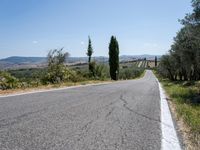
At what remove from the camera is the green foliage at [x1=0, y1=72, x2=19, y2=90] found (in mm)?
19922

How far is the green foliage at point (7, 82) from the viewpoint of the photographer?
19.9 m

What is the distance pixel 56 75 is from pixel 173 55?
26006 mm

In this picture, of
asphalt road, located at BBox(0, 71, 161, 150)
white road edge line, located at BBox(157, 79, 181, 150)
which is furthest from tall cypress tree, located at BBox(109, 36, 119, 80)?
white road edge line, located at BBox(157, 79, 181, 150)

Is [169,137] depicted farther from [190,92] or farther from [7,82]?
[190,92]

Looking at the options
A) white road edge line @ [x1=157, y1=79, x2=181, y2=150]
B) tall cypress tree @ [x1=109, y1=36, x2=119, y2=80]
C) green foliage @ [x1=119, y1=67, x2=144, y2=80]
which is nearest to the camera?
white road edge line @ [x1=157, y1=79, x2=181, y2=150]

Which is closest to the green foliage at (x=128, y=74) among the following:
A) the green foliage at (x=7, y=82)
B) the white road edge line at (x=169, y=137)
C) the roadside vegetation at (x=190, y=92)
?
the roadside vegetation at (x=190, y=92)

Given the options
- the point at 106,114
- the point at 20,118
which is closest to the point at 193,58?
the point at 106,114

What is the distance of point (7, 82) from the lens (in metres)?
20.6

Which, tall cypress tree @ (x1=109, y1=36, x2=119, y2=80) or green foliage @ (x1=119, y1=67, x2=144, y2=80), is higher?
tall cypress tree @ (x1=109, y1=36, x2=119, y2=80)

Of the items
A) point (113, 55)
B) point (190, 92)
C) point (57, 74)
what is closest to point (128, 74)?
point (113, 55)

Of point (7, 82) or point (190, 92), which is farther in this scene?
point (190, 92)

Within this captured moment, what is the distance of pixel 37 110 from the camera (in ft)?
32.7

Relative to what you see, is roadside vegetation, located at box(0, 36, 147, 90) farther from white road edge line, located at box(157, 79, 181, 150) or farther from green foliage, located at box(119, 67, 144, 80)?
green foliage, located at box(119, 67, 144, 80)

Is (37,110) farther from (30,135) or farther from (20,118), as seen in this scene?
(30,135)
